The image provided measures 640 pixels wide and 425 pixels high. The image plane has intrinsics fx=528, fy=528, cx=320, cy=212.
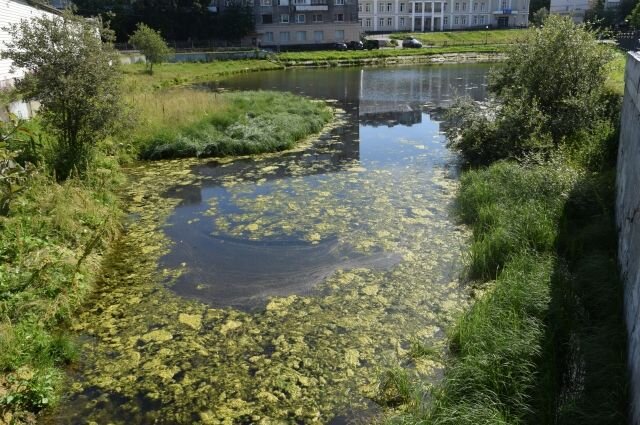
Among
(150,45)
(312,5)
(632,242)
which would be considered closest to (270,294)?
(632,242)

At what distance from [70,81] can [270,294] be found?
687cm

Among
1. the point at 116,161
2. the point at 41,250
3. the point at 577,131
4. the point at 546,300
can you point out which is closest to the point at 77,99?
the point at 116,161

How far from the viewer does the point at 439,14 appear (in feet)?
258

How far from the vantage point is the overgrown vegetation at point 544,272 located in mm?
4645

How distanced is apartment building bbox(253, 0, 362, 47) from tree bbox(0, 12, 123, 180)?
179ft

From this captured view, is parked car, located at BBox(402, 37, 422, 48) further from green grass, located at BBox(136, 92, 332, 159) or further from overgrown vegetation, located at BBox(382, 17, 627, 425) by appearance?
overgrown vegetation, located at BBox(382, 17, 627, 425)

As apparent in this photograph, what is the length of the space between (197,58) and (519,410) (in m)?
49.4

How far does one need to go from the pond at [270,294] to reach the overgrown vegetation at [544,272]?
59cm

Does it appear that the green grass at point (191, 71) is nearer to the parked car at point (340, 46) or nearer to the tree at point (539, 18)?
the parked car at point (340, 46)

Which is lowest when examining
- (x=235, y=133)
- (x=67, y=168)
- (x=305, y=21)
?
(x=67, y=168)

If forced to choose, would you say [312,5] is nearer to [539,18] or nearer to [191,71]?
[539,18]

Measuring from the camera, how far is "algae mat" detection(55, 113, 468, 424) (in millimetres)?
5355

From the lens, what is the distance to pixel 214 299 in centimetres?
730

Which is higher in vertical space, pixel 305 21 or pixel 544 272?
pixel 305 21
